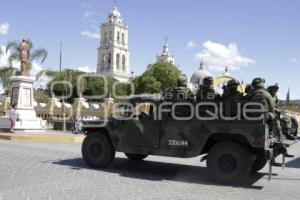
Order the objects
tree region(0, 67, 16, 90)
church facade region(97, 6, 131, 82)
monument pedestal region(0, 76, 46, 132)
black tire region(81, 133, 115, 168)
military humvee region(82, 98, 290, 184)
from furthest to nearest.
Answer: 1. church facade region(97, 6, 131, 82)
2. tree region(0, 67, 16, 90)
3. monument pedestal region(0, 76, 46, 132)
4. black tire region(81, 133, 115, 168)
5. military humvee region(82, 98, 290, 184)

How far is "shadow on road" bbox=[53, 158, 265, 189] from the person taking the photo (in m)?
9.36

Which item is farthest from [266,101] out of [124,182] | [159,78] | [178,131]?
[159,78]

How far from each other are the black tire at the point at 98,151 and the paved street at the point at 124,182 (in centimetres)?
24

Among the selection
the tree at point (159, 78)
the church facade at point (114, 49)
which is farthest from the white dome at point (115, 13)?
the tree at point (159, 78)

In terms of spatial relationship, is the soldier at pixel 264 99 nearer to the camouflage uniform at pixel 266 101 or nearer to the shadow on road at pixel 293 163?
the camouflage uniform at pixel 266 101

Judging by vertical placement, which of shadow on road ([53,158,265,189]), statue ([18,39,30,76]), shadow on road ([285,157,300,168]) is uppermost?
statue ([18,39,30,76])

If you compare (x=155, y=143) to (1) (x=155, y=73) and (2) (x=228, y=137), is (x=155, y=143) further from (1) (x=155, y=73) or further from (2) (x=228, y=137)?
(1) (x=155, y=73)

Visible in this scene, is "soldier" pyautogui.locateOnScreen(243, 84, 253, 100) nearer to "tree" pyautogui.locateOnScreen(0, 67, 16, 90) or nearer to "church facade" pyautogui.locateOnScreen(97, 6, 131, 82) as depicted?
"tree" pyautogui.locateOnScreen(0, 67, 16, 90)

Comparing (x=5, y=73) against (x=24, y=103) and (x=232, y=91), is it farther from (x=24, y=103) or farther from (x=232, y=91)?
(x=232, y=91)

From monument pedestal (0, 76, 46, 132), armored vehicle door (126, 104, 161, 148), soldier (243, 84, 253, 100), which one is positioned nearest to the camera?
soldier (243, 84, 253, 100)

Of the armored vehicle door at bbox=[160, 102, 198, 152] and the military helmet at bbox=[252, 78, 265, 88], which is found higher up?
the military helmet at bbox=[252, 78, 265, 88]

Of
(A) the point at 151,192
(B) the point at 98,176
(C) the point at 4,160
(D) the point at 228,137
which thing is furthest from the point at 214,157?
(C) the point at 4,160

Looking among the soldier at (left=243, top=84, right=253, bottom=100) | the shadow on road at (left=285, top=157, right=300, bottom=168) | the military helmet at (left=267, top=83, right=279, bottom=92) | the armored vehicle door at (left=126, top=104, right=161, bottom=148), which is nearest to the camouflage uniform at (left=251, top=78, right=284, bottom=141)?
the soldier at (left=243, top=84, right=253, bottom=100)

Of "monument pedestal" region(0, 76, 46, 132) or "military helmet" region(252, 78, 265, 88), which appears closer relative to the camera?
"military helmet" region(252, 78, 265, 88)
